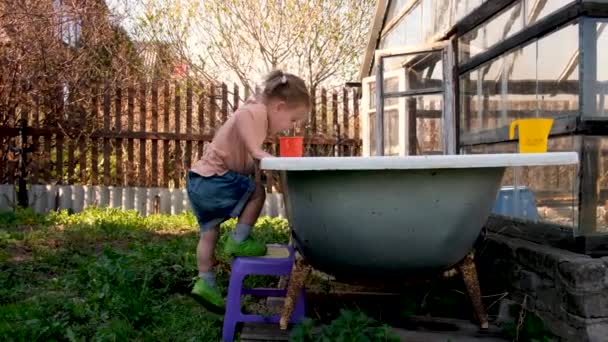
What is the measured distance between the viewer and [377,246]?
5.65 ft

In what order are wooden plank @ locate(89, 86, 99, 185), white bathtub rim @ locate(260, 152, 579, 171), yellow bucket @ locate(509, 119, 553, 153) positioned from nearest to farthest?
1. white bathtub rim @ locate(260, 152, 579, 171)
2. yellow bucket @ locate(509, 119, 553, 153)
3. wooden plank @ locate(89, 86, 99, 185)

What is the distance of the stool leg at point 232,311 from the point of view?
202 cm

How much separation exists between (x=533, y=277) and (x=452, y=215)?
2.09 feet

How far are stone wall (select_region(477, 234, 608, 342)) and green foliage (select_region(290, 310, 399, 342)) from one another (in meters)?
0.62

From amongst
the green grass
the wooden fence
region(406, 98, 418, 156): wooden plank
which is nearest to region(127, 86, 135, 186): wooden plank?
the wooden fence

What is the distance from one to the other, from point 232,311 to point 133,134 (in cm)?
530

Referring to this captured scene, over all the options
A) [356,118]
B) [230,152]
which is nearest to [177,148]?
[356,118]

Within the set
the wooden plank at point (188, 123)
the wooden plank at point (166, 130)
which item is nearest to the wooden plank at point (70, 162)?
the wooden plank at point (166, 130)

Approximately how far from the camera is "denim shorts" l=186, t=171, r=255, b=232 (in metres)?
2.21

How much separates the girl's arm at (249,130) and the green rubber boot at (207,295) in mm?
576

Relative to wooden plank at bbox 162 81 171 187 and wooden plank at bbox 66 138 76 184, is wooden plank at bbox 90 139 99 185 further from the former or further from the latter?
wooden plank at bbox 162 81 171 187

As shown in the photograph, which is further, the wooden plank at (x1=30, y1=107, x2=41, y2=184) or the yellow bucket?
the wooden plank at (x1=30, y1=107, x2=41, y2=184)

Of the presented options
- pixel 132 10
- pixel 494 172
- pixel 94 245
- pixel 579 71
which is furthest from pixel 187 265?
pixel 132 10

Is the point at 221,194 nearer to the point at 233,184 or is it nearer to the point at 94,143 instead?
the point at 233,184
